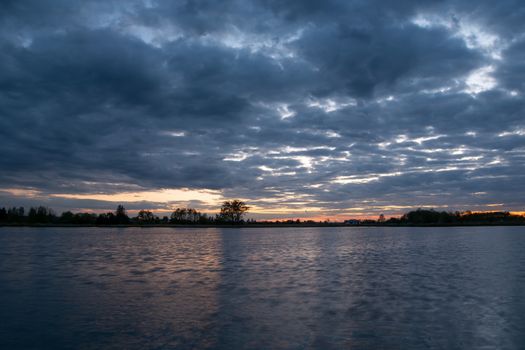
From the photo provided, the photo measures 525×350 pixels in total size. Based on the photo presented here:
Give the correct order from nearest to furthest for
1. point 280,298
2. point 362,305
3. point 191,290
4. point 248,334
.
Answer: point 248,334 → point 362,305 → point 280,298 → point 191,290

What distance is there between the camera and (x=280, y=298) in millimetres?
21828

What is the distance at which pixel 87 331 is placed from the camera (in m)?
15.3

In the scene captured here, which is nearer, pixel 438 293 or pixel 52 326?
pixel 52 326

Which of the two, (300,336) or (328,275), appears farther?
(328,275)

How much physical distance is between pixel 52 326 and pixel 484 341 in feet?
53.4

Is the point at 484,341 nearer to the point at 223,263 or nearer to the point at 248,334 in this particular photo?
the point at 248,334

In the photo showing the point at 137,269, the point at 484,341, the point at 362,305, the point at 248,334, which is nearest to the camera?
the point at 484,341

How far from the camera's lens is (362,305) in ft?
65.3

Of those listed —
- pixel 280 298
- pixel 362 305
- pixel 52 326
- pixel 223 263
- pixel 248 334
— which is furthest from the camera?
pixel 223 263

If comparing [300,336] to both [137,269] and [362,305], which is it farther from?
[137,269]

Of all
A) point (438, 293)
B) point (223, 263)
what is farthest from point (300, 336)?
point (223, 263)

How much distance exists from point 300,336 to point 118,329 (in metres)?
7.02

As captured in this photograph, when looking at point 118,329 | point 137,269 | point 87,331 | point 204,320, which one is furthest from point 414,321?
point 137,269

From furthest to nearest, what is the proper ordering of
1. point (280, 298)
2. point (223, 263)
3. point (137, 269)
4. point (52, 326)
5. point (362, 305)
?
point (223, 263), point (137, 269), point (280, 298), point (362, 305), point (52, 326)
